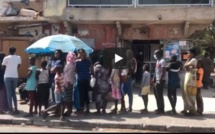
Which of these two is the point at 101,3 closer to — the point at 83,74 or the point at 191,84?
the point at 83,74

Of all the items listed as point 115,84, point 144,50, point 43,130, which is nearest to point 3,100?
point 43,130

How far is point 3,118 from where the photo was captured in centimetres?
1021

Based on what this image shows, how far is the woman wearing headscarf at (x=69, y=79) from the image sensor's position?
10062 millimetres

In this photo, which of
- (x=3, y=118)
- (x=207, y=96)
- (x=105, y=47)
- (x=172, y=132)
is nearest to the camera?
(x=172, y=132)

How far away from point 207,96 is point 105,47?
4830 mm

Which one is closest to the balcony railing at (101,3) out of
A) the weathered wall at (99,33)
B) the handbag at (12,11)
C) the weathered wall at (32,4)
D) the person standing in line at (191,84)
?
the weathered wall at (99,33)

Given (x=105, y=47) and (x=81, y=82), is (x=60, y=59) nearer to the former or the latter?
(x=81, y=82)

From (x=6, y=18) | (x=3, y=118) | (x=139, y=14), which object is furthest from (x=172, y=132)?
(x=6, y=18)

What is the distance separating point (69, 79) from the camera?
10.3 metres

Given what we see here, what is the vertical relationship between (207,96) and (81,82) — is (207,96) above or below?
below

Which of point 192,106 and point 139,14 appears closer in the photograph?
point 192,106

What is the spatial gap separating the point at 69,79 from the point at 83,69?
0.54 meters

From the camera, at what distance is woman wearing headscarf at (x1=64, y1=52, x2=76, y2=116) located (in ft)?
33.0

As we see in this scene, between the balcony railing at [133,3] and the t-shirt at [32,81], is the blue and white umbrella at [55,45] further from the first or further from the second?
the balcony railing at [133,3]
